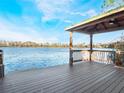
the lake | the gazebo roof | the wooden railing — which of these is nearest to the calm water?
the lake

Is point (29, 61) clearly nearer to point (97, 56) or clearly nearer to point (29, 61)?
point (29, 61)

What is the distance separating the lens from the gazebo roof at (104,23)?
15.7 ft

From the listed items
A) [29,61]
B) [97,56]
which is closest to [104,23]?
[97,56]

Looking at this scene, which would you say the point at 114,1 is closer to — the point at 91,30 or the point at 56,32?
the point at 91,30

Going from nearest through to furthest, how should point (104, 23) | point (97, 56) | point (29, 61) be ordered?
point (104, 23) → point (97, 56) → point (29, 61)

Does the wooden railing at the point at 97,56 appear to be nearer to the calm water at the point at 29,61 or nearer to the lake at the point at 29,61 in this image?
the lake at the point at 29,61

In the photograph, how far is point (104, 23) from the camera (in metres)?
7.09

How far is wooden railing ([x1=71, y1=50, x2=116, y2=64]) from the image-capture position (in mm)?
7598

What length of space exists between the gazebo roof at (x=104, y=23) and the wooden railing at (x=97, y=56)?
5.00ft

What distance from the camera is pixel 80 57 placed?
27.1 ft

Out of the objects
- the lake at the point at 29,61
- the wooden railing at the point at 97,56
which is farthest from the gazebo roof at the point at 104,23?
the lake at the point at 29,61

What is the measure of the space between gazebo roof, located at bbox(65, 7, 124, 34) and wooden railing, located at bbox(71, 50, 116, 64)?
1524 mm

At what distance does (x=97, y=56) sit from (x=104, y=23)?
2.57m

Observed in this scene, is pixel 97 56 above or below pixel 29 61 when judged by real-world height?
above
